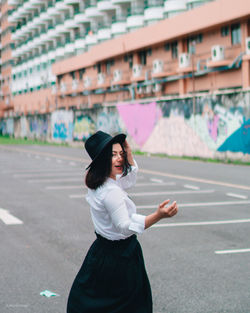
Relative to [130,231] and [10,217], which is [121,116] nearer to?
[10,217]

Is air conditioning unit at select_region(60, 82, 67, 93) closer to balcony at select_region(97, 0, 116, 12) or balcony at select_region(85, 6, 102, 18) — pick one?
balcony at select_region(85, 6, 102, 18)

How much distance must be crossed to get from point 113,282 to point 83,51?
66.2m

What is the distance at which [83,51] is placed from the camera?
226ft

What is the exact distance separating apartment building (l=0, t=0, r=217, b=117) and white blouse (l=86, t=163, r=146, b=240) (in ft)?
124

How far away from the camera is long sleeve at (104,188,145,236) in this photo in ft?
13.1

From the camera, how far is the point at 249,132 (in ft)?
77.2

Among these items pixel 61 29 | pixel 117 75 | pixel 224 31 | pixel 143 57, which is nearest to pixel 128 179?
pixel 224 31

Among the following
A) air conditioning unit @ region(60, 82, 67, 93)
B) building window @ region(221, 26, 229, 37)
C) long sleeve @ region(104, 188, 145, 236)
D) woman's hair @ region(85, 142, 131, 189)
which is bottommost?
long sleeve @ region(104, 188, 145, 236)

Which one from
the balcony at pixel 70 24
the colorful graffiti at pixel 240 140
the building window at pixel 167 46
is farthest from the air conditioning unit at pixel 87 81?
the colorful graffiti at pixel 240 140

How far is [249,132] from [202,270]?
17053mm

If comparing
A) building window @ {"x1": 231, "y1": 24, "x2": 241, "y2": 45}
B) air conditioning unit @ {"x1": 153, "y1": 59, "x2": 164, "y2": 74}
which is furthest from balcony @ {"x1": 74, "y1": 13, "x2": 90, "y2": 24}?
building window @ {"x1": 231, "y1": 24, "x2": 241, "y2": 45}

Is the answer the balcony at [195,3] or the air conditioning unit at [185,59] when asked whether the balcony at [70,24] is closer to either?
the balcony at [195,3]

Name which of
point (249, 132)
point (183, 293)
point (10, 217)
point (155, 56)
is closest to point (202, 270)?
point (183, 293)

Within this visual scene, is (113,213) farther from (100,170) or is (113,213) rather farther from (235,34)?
(235,34)
